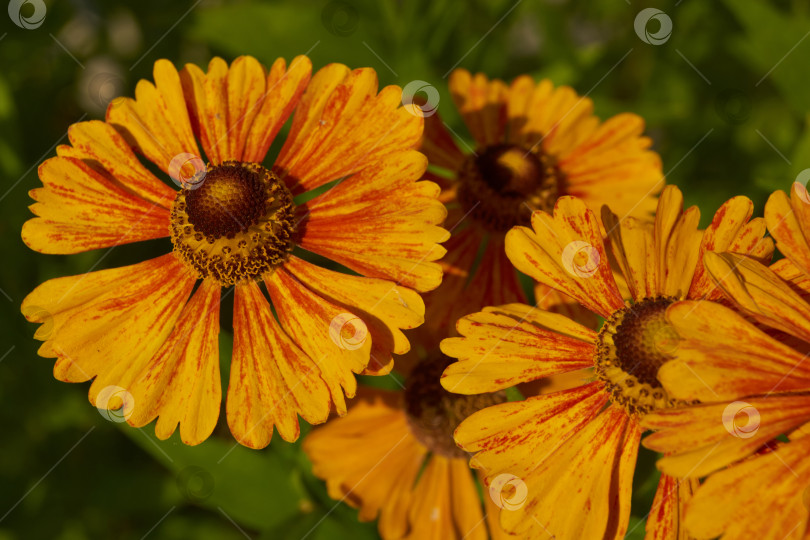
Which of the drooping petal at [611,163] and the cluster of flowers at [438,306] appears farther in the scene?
the drooping petal at [611,163]

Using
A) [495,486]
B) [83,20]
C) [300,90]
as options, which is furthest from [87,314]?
[83,20]

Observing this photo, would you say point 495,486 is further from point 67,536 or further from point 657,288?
point 67,536

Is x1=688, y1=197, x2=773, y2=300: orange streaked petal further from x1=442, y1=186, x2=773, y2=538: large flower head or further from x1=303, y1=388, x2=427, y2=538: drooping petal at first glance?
x1=303, y1=388, x2=427, y2=538: drooping petal

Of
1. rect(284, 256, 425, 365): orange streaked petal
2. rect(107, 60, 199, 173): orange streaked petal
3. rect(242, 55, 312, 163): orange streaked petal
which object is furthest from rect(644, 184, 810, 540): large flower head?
rect(107, 60, 199, 173): orange streaked petal

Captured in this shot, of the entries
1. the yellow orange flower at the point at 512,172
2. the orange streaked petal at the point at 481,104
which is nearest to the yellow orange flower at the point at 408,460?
the yellow orange flower at the point at 512,172

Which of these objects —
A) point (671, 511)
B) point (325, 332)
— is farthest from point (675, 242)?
point (325, 332)

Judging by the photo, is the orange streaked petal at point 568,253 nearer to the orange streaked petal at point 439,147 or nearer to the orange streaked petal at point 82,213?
the orange streaked petal at point 439,147

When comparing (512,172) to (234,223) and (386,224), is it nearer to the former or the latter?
(386,224)
